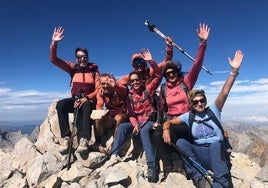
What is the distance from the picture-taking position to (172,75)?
12.2 meters

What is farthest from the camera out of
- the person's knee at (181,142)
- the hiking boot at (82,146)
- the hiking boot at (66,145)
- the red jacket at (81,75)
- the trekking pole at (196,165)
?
the red jacket at (81,75)

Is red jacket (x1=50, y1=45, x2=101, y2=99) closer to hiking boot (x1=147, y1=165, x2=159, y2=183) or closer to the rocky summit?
the rocky summit

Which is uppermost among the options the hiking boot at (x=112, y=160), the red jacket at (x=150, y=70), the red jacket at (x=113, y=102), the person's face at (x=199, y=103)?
the red jacket at (x=150, y=70)

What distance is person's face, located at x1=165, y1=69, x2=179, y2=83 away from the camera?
1216 cm

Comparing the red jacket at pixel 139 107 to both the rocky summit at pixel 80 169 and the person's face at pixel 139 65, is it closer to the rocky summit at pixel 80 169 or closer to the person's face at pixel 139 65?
the person's face at pixel 139 65

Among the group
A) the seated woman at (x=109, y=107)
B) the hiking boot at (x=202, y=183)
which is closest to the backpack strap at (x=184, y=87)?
the seated woman at (x=109, y=107)

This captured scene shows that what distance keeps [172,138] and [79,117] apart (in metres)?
4.64

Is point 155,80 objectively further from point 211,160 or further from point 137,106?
point 211,160

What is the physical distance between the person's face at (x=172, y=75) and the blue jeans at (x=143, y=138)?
1.73 m

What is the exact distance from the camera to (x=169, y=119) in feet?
39.9

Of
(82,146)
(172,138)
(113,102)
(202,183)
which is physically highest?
(113,102)

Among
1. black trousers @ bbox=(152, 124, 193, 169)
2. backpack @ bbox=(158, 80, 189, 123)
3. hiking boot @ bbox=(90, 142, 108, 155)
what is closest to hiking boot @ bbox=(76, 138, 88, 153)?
hiking boot @ bbox=(90, 142, 108, 155)

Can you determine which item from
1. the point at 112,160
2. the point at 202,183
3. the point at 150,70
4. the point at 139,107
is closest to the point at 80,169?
the point at 112,160

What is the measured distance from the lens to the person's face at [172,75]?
12.2 metres
